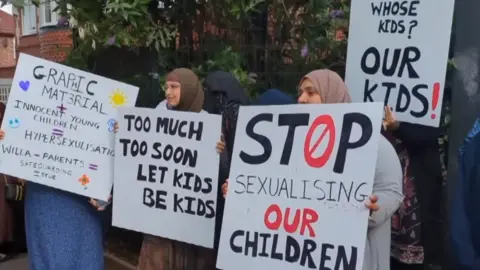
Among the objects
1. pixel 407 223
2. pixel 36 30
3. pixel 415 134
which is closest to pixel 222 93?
pixel 415 134

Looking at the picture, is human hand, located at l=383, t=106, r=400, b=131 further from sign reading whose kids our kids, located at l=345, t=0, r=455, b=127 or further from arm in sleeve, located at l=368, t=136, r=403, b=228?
arm in sleeve, located at l=368, t=136, r=403, b=228

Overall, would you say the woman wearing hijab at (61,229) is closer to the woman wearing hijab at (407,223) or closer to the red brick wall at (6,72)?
Result: the woman wearing hijab at (407,223)

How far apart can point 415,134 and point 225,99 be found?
111cm

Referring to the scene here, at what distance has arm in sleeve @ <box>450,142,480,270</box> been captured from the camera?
2.64 meters

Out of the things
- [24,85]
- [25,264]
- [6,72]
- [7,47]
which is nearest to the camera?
[24,85]

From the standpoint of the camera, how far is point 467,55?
11.0 ft

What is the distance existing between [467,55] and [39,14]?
10618mm

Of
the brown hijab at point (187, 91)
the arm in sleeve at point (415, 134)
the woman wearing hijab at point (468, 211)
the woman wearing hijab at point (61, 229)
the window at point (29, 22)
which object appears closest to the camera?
the woman wearing hijab at point (468, 211)

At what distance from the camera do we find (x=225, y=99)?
366 centimetres

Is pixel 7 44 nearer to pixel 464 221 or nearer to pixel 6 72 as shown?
pixel 6 72

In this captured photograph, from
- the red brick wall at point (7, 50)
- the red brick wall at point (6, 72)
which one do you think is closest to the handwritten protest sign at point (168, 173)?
the red brick wall at point (6, 72)

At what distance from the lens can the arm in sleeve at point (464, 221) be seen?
2.64 meters

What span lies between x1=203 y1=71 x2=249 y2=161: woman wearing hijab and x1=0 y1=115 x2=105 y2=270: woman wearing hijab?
2.98 ft

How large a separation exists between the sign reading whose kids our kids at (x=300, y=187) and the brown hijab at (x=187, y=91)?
0.60 meters
